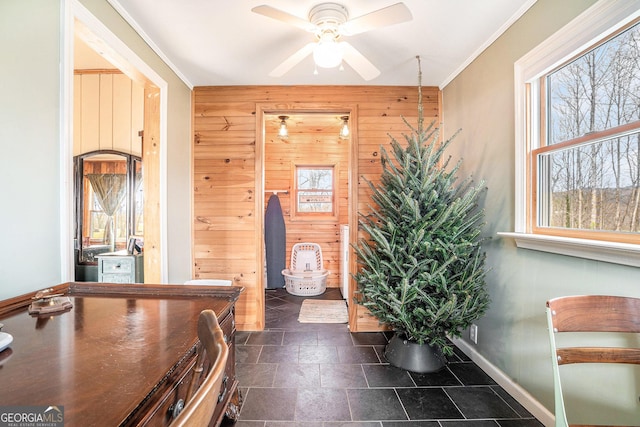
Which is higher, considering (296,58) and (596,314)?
(296,58)

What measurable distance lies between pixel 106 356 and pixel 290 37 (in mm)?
2153

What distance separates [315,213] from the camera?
4.61 meters

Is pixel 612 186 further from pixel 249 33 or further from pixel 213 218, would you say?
pixel 213 218

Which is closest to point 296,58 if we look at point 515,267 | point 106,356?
point 106,356

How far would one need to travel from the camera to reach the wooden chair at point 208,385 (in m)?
0.41

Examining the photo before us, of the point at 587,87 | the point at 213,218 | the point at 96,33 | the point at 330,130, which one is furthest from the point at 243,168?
the point at 587,87

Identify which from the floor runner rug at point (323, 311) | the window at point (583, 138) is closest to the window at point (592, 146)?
the window at point (583, 138)

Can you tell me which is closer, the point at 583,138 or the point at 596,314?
the point at 596,314

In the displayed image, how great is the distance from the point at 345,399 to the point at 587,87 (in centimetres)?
226

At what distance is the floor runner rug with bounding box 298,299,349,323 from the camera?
3082 mm

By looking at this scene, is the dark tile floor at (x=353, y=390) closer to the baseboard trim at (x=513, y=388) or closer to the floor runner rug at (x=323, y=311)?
the baseboard trim at (x=513, y=388)

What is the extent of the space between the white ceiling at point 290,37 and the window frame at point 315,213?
75.3 inches

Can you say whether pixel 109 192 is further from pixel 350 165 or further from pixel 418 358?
pixel 418 358

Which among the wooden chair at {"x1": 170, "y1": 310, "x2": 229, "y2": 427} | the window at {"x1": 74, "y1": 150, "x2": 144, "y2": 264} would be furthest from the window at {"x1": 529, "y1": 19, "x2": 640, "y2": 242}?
the window at {"x1": 74, "y1": 150, "x2": 144, "y2": 264}
